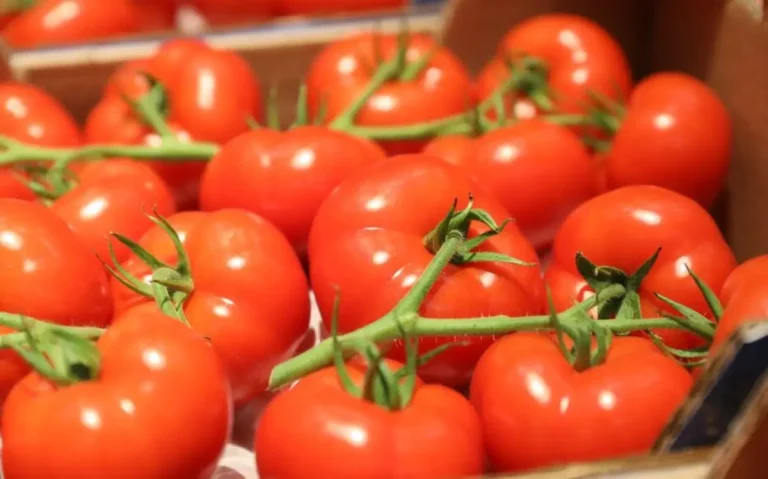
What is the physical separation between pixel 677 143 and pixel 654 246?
213 millimetres

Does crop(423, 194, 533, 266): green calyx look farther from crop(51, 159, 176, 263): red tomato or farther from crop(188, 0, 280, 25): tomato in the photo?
crop(188, 0, 280, 25): tomato

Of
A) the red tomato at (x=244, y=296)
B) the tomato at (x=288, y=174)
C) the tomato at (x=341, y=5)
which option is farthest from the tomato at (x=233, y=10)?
the red tomato at (x=244, y=296)

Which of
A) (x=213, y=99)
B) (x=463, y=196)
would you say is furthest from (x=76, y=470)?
(x=213, y=99)

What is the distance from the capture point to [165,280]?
1.97 feet

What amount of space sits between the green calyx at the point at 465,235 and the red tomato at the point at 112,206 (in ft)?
0.81

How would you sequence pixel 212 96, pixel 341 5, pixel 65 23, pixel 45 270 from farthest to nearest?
pixel 341 5 < pixel 65 23 < pixel 212 96 < pixel 45 270

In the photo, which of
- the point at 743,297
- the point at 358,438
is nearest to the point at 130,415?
the point at 358,438

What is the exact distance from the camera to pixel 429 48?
97 cm

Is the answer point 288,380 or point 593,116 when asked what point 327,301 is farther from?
point 593,116

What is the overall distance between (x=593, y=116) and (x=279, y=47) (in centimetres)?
41

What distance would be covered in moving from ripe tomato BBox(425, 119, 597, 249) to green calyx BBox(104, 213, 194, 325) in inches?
11.1

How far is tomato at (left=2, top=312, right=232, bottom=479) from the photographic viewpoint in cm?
46

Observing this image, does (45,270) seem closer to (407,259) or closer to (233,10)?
(407,259)

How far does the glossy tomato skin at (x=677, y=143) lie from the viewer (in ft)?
2.66
